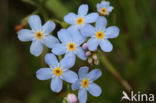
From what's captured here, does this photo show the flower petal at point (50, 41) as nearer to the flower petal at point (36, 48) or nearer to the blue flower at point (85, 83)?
the flower petal at point (36, 48)

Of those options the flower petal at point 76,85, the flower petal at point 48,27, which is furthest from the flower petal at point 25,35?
the flower petal at point 76,85

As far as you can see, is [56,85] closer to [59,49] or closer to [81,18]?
[59,49]

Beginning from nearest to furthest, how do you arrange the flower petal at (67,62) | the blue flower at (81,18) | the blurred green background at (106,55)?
the flower petal at (67,62)
the blue flower at (81,18)
the blurred green background at (106,55)

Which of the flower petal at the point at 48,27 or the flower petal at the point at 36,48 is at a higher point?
the flower petal at the point at 48,27

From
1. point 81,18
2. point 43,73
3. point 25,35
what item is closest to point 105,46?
point 81,18

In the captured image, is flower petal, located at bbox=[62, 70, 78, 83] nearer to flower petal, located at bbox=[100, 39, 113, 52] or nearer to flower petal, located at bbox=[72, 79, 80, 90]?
flower petal, located at bbox=[72, 79, 80, 90]

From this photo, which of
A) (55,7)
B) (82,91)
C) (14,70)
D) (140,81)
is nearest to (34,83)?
(14,70)

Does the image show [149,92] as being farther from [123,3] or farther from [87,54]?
[87,54]

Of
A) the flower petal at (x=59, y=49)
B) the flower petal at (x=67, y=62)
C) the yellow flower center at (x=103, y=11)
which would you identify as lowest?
the flower petal at (x=67, y=62)
